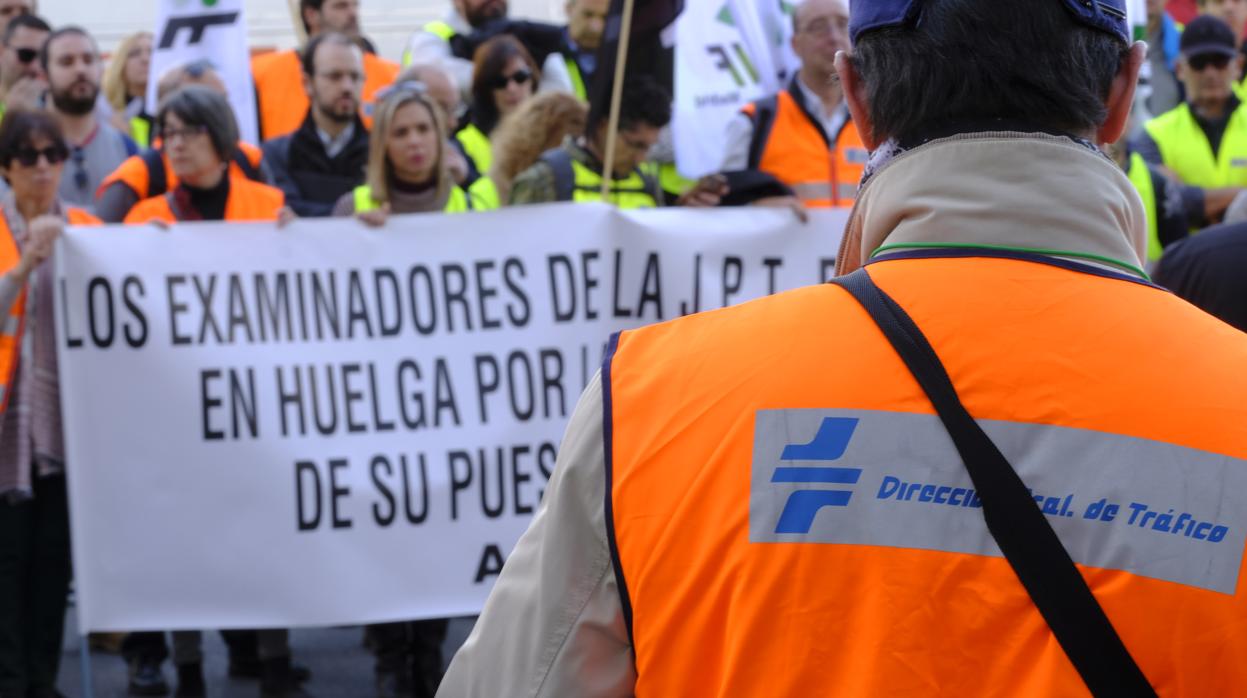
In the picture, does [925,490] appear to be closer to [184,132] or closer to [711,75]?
[184,132]

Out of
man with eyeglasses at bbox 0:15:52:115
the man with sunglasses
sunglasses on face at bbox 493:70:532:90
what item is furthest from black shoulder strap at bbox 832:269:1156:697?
man with eyeglasses at bbox 0:15:52:115

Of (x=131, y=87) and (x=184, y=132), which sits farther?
(x=131, y=87)

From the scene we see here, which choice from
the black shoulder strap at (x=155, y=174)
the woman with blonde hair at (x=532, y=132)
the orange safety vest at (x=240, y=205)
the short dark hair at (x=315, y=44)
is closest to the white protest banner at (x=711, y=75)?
the woman with blonde hair at (x=532, y=132)

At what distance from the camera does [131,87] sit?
911cm

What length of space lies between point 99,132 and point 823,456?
657 cm

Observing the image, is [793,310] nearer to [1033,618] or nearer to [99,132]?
[1033,618]

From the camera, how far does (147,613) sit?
5281 mm

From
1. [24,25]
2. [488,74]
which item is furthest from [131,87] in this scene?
[488,74]

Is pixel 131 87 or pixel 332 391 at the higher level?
pixel 131 87

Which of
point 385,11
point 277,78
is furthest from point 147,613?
point 385,11

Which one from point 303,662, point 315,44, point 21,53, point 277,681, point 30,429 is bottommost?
point 303,662

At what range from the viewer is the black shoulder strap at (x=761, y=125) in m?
6.28

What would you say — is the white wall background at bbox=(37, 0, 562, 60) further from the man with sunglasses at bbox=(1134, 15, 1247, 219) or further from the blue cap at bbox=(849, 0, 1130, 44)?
the blue cap at bbox=(849, 0, 1130, 44)

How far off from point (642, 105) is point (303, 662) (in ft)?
8.29
